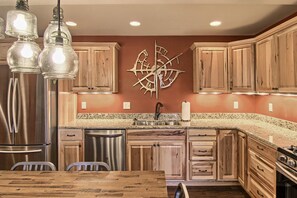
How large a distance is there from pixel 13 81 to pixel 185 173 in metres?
2.70

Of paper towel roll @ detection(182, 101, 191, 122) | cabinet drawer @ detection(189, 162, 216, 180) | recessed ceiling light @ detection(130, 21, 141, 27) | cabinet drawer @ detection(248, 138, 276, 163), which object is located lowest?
cabinet drawer @ detection(189, 162, 216, 180)

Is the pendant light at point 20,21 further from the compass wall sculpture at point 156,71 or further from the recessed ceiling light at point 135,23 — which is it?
the compass wall sculpture at point 156,71

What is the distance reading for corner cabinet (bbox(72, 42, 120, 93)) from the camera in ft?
13.1

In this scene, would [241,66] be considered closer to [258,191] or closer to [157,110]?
[157,110]

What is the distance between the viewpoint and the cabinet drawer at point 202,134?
3.69 m

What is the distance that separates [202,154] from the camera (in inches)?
146

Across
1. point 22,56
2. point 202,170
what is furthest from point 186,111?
point 22,56

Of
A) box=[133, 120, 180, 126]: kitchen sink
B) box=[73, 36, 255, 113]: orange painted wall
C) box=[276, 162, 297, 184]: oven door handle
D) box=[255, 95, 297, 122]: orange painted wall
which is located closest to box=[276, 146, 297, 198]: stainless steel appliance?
box=[276, 162, 297, 184]: oven door handle

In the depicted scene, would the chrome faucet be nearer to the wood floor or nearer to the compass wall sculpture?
the compass wall sculpture

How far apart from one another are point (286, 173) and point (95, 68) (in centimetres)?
292

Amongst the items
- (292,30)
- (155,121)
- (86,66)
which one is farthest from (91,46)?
(292,30)

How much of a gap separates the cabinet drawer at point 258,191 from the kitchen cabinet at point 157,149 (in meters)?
0.97

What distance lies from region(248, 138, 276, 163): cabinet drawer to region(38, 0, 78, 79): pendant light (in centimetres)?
202

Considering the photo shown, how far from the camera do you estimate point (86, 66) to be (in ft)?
13.1
